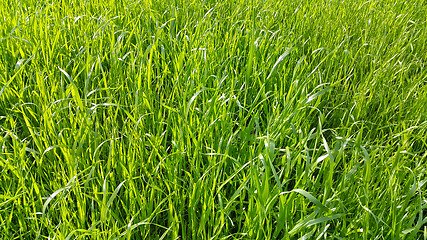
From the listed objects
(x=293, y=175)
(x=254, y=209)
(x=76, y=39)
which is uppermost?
(x=76, y=39)

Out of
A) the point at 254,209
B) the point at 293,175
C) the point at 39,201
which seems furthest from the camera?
the point at 293,175

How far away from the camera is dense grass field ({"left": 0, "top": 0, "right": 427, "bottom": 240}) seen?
110 centimetres

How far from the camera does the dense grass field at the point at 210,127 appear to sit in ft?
3.60

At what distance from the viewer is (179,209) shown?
1223 mm

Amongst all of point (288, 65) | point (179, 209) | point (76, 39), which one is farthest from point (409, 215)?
point (76, 39)

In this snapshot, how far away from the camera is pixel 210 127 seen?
1361 millimetres

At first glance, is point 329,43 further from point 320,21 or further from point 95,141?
point 95,141

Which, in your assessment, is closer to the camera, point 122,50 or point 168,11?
point 122,50

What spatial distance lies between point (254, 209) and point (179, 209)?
26cm

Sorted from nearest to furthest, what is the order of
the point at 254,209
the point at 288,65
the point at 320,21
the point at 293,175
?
the point at 254,209
the point at 293,175
the point at 288,65
the point at 320,21

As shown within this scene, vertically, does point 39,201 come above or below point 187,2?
below

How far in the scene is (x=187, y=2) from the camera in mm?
2471

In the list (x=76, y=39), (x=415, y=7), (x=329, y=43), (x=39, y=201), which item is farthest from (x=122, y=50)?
(x=415, y=7)

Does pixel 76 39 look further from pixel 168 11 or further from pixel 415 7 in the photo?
pixel 415 7
